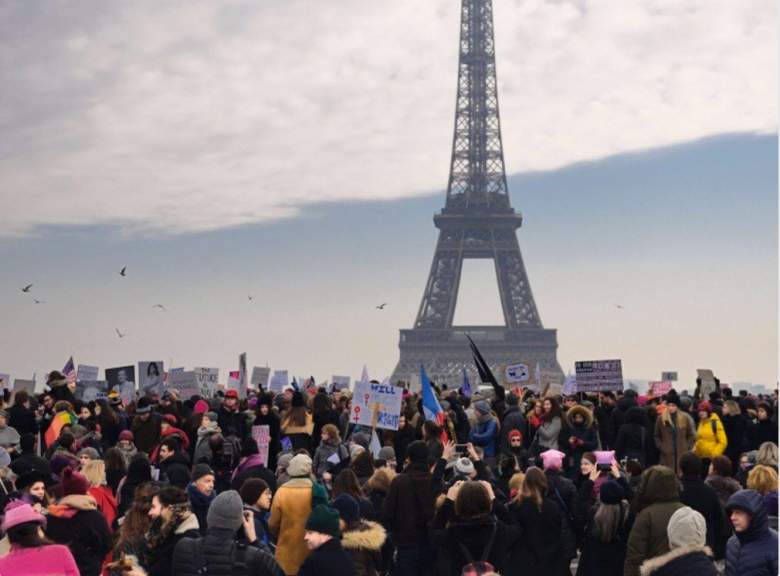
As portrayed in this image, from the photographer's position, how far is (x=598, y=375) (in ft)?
75.5

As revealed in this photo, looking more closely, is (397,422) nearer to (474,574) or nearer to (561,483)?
(561,483)

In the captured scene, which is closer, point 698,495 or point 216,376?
point 698,495

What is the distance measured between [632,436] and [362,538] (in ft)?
24.4

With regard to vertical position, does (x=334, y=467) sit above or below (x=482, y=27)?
below

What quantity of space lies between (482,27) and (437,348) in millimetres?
24591

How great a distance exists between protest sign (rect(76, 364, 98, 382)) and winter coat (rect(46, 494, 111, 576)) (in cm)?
1717

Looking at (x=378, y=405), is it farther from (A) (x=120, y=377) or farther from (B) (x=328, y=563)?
(A) (x=120, y=377)

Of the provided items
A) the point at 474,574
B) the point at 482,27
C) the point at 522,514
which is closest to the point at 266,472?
the point at 522,514

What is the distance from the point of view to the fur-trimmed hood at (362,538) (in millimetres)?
9797

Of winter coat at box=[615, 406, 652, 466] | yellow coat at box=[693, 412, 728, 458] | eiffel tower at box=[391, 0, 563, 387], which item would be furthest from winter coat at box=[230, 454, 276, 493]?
eiffel tower at box=[391, 0, 563, 387]

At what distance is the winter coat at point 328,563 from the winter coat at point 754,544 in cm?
242

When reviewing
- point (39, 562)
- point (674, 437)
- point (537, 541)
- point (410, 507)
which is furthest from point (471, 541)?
point (674, 437)

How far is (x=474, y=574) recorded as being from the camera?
9.09 m

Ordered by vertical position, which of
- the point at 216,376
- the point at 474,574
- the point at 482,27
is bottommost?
the point at 474,574
